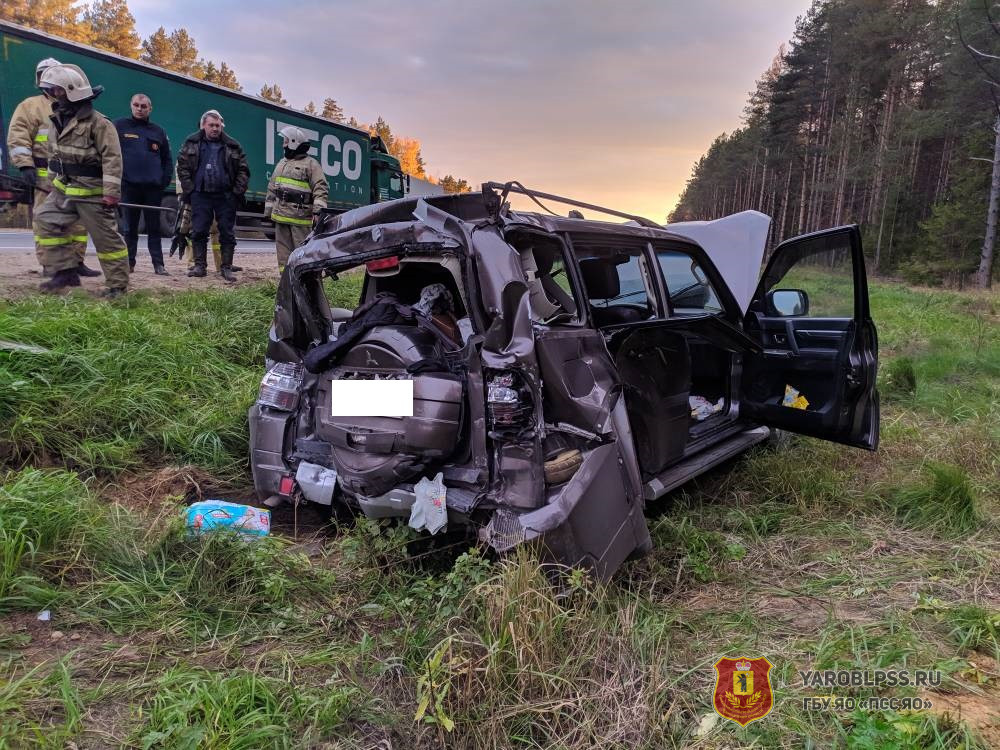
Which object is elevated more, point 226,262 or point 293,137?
point 293,137

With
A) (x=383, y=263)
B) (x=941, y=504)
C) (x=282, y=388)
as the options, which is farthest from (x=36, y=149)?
(x=941, y=504)

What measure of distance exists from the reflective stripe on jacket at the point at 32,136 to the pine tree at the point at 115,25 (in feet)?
141

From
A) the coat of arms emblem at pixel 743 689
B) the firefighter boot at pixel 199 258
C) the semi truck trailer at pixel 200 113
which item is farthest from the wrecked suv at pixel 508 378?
the semi truck trailer at pixel 200 113

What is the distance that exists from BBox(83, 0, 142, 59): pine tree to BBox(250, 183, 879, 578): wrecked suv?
160 ft

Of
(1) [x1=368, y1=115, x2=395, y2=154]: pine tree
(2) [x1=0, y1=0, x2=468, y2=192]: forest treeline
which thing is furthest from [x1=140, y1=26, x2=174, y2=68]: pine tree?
(1) [x1=368, y1=115, x2=395, y2=154]: pine tree

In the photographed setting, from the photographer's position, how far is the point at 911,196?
2898cm

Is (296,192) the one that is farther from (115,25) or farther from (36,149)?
(115,25)

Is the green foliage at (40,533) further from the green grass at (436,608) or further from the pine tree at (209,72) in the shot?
the pine tree at (209,72)

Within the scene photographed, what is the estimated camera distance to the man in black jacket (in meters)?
7.05

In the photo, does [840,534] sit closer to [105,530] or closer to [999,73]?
[105,530]

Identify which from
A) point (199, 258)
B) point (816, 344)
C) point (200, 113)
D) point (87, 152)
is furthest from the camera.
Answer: point (200, 113)

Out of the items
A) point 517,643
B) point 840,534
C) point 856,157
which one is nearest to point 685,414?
point 840,534

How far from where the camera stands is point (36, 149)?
6.23 metres

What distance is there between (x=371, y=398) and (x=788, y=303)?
2.87 m
